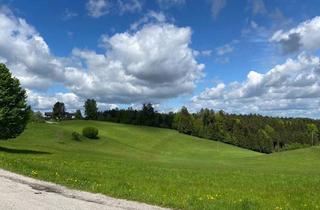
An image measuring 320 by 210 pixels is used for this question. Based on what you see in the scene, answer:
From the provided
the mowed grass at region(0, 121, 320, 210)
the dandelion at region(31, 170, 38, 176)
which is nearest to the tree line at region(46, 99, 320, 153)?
the mowed grass at region(0, 121, 320, 210)

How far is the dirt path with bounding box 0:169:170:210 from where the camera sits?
15.8 meters

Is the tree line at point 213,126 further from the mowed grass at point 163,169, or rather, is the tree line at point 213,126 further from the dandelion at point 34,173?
the dandelion at point 34,173

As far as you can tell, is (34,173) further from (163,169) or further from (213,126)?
(213,126)

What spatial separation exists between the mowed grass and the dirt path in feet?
3.82

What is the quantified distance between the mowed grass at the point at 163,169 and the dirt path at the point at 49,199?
116cm

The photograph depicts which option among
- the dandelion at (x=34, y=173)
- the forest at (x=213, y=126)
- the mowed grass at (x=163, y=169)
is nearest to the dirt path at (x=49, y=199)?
the mowed grass at (x=163, y=169)

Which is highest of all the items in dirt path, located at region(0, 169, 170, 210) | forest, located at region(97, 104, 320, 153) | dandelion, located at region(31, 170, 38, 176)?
forest, located at region(97, 104, 320, 153)

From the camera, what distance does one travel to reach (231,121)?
19225 centimetres

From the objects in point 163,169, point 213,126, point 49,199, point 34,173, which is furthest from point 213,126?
point 49,199

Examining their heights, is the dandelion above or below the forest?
below

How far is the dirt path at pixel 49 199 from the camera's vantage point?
1579 centimetres

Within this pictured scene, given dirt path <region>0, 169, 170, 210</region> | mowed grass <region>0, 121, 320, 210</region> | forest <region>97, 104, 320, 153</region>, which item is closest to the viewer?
dirt path <region>0, 169, 170, 210</region>

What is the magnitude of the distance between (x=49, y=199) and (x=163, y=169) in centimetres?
2590

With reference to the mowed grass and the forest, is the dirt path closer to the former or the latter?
the mowed grass
